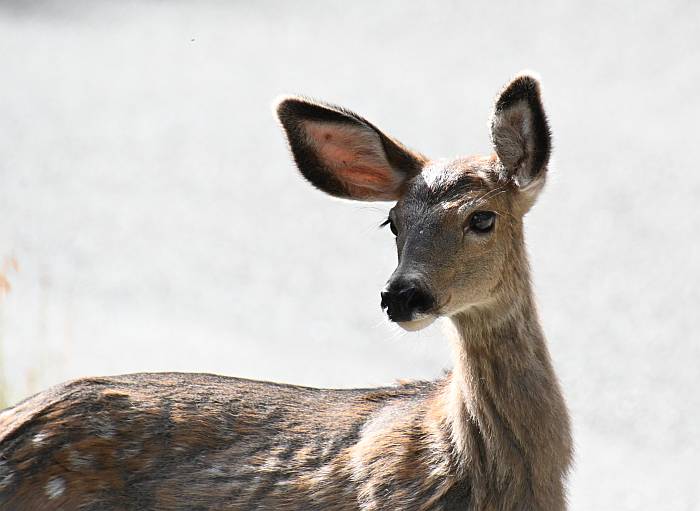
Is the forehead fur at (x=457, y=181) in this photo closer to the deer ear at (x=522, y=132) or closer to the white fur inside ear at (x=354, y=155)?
the deer ear at (x=522, y=132)

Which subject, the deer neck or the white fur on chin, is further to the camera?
the deer neck

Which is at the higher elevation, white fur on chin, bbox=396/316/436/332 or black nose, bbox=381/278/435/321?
black nose, bbox=381/278/435/321

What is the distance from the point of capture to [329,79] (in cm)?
1215

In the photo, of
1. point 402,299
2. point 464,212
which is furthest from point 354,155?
point 402,299

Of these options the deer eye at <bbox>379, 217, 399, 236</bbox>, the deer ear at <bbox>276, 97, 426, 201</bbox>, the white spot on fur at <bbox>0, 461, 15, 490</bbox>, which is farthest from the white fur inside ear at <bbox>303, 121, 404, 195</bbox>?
the white spot on fur at <bbox>0, 461, 15, 490</bbox>

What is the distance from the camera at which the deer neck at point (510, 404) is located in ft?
15.4

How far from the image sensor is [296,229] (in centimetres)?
1034

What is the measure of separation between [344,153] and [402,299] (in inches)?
38.5

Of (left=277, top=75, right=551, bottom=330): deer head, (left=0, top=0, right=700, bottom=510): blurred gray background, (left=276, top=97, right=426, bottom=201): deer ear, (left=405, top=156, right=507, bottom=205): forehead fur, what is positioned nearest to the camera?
(left=277, top=75, right=551, bottom=330): deer head

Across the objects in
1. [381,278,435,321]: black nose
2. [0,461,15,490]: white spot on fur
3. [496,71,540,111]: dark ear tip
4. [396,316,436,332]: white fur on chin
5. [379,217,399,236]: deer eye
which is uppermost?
[496,71,540,111]: dark ear tip

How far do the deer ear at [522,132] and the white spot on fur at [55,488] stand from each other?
1771 mm

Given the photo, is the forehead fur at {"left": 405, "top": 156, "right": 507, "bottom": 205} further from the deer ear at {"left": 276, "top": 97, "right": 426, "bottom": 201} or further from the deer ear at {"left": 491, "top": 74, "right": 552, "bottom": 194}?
the deer ear at {"left": 276, "top": 97, "right": 426, "bottom": 201}

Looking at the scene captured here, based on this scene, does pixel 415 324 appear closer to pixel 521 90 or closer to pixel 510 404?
pixel 510 404

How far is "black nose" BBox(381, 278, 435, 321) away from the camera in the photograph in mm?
4379
